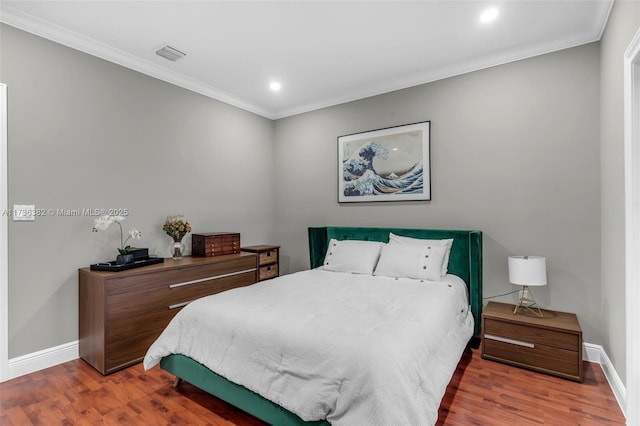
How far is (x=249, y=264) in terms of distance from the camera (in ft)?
12.1

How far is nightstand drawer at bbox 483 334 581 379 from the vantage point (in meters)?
2.30

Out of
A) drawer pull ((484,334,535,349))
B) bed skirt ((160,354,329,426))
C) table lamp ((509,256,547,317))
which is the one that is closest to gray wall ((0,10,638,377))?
table lamp ((509,256,547,317))

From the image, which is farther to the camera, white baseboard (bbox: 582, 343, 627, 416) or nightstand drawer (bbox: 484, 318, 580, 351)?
nightstand drawer (bbox: 484, 318, 580, 351)

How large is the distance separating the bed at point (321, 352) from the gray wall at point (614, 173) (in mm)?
940

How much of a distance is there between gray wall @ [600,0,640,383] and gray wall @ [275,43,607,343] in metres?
0.12

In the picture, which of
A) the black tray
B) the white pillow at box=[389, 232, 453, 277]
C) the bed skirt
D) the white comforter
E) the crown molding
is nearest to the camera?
the white comforter

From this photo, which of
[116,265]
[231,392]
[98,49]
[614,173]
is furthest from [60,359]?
[614,173]

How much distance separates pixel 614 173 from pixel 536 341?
4.38ft

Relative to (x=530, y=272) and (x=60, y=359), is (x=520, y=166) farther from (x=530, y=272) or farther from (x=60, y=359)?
(x=60, y=359)

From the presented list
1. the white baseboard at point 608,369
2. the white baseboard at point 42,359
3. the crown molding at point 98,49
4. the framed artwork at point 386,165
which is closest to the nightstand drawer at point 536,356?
the white baseboard at point 608,369

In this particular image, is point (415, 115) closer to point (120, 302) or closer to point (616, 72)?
point (616, 72)

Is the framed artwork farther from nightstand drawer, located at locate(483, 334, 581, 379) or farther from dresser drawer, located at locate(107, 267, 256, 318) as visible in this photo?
dresser drawer, located at locate(107, 267, 256, 318)

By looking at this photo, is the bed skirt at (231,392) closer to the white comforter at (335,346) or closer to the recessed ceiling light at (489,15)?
the white comforter at (335,346)

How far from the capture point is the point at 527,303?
2881 mm
